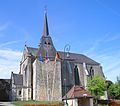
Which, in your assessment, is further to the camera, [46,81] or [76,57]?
[76,57]

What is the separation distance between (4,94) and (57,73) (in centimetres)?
1574

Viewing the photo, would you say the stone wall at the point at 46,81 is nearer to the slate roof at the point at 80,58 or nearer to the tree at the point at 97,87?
the tree at the point at 97,87

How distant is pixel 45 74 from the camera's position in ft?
182

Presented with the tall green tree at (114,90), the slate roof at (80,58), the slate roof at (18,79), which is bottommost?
the tall green tree at (114,90)

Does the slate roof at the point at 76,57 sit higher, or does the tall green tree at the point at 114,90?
the slate roof at the point at 76,57

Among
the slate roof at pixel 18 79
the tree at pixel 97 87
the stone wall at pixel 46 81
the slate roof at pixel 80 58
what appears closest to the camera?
the tree at pixel 97 87

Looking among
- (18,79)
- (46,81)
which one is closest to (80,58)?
(46,81)

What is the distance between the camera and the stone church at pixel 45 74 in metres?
54.7

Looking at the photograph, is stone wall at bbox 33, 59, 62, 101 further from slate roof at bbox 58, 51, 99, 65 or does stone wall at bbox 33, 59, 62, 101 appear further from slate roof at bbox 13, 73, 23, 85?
slate roof at bbox 58, 51, 99, 65

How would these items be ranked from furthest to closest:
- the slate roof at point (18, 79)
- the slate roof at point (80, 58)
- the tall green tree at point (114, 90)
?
1. the slate roof at point (80, 58)
2. the tall green tree at point (114, 90)
3. the slate roof at point (18, 79)

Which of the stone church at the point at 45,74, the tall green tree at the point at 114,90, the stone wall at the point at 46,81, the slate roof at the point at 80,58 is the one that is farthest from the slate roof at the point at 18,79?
the tall green tree at the point at 114,90

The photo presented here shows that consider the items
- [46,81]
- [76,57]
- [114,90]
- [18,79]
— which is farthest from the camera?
[76,57]

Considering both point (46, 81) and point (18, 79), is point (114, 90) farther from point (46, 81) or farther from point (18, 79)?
point (18, 79)

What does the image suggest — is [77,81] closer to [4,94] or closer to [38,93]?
[38,93]
